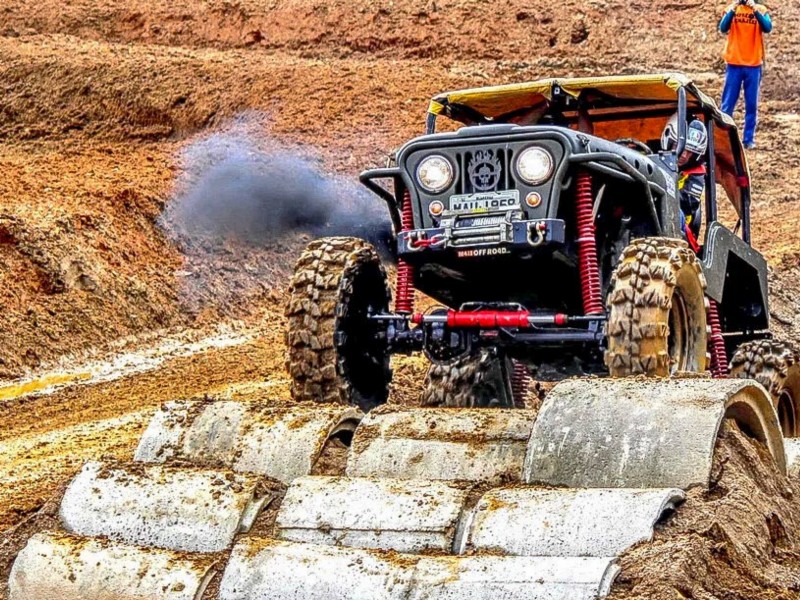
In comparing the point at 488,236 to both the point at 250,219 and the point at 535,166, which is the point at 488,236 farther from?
the point at 250,219

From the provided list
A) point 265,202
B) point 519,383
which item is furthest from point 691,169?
point 265,202

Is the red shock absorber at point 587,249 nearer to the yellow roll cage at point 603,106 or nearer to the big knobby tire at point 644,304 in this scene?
the big knobby tire at point 644,304

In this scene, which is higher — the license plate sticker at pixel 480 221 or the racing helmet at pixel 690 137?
the racing helmet at pixel 690 137

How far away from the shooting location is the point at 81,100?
21344 millimetres

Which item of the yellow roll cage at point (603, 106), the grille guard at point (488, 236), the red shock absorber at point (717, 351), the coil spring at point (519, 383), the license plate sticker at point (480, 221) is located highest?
the yellow roll cage at point (603, 106)

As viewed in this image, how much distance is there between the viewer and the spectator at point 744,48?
18984mm

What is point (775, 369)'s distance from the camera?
9.17m

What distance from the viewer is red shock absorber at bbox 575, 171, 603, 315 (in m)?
7.79

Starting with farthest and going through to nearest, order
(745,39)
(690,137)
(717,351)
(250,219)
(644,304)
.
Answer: (745,39) < (250,219) < (717,351) < (690,137) < (644,304)

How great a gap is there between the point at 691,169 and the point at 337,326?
285cm

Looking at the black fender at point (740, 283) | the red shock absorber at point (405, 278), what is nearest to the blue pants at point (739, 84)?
the black fender at point (740, 283)

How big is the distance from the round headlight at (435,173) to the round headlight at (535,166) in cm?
41

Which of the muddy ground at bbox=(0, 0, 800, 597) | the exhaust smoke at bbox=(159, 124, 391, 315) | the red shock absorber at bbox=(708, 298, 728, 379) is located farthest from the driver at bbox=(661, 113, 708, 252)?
the exhaust smoke at bbox=(159, 124, 391, 315)

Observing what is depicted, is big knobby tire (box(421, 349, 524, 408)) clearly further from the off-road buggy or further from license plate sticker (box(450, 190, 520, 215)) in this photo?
license plate sticker (box(450, 190, 520, 215))
